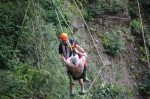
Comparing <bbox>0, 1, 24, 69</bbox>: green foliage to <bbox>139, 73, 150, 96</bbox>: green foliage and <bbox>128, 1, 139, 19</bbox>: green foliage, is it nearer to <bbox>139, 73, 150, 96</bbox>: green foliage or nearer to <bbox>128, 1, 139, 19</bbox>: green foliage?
<bbox>139, 73, 150, 96</bbox>: green foliage

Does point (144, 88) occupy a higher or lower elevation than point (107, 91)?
lower

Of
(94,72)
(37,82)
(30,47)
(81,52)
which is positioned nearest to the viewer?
(81,52)

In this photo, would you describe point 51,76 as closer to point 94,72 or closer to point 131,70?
point 94,72

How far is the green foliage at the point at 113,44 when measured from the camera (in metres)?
11.9

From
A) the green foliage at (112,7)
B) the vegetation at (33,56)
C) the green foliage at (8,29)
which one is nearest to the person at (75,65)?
the vegetation at (33,56)

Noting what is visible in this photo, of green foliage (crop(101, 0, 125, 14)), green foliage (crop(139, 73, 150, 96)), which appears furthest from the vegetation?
green foliage (crop(101, 0, 125, 14))

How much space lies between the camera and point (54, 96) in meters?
7.30

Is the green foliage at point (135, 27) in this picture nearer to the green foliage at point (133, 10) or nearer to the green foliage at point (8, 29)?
the green foliage at point (133, 10)

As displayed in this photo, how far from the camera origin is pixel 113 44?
39.0ft

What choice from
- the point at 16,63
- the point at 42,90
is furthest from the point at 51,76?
the point at 16,63

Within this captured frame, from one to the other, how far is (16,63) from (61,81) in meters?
1.31

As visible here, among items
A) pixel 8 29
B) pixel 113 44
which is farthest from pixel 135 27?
pixel 8 29

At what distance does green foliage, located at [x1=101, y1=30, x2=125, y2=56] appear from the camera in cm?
1187

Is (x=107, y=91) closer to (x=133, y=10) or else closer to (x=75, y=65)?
(x=75, y=65)
